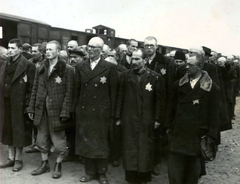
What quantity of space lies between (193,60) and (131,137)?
147 centimetres

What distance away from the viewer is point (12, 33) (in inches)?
476

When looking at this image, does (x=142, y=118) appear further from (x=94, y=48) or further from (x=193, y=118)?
(x=94, y=48)

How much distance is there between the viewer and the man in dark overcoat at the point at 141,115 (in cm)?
388

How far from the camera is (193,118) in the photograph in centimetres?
330

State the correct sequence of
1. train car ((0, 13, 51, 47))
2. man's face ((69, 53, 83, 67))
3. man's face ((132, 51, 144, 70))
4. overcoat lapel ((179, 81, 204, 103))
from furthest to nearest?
train car ((0, 13, 51, 47))
man's face ((69, 53, 83, 67))
man's face ((132, 51, 144, 70))
overcoat lapel ((179, 81, 204, 103))

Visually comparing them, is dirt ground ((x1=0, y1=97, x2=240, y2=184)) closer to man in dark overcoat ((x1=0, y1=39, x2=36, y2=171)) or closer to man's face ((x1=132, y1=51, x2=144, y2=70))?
man in dark overcoat ((x1=0, y1=39, x2=36, y2=171))

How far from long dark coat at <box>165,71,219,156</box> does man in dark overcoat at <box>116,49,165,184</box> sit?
59cm

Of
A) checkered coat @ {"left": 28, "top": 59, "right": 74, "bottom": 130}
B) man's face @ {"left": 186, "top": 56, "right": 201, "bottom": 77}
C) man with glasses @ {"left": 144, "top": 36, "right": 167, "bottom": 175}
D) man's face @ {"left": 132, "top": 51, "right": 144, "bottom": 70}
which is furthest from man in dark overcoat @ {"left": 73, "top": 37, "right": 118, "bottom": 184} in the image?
man's face @ {"left": 186, "top": 56, "right": 201, "bottom": 77}

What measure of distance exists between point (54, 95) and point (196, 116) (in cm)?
229

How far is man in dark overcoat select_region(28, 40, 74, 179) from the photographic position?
169 inches

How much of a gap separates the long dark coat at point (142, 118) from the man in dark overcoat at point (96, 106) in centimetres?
30

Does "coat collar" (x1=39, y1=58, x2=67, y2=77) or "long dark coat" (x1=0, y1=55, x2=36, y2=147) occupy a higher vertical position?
"coat collar" (x1=39, y1=58, x2=67, y2=77)

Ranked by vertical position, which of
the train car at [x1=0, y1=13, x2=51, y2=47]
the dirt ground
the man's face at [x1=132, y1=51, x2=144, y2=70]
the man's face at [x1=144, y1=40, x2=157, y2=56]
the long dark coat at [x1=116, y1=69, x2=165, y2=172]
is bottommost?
the dirt ground

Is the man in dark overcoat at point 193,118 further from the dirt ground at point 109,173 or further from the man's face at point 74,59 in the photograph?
the man's face at point 74,59
